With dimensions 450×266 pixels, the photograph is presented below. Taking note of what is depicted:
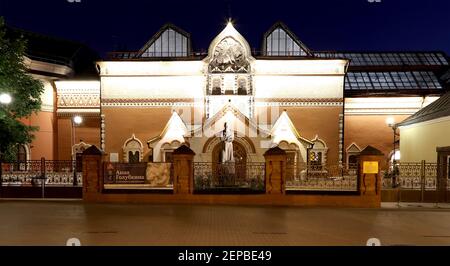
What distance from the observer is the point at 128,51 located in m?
29.0

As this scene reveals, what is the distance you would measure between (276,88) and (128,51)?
1413cm

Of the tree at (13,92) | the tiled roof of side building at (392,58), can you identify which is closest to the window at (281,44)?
the tiled roof of side building at (392,58)

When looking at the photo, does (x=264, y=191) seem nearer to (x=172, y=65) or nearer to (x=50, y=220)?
(x=50, y=220)

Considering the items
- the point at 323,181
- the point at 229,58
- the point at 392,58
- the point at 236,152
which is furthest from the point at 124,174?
the point at 392,58

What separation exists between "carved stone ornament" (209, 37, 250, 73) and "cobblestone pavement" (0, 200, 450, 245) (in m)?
12.2

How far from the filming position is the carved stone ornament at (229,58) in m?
22.6

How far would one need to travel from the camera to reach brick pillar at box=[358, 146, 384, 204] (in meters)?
13.2

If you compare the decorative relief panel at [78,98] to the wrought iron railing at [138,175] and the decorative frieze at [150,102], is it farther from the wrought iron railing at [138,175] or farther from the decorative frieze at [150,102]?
the wrought iron railing at [138,175]

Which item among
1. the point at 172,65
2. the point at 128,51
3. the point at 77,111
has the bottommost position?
the point at 77,111

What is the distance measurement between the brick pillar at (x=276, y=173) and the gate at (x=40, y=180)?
841 centimetres

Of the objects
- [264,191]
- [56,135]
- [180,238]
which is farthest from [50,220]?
[56,135]

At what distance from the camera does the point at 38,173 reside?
15617mm

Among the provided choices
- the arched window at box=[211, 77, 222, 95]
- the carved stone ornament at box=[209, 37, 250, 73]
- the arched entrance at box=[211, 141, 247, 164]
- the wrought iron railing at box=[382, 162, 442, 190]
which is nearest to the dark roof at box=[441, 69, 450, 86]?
the wrought iron railing at box=[382, 162, 442, 190]
